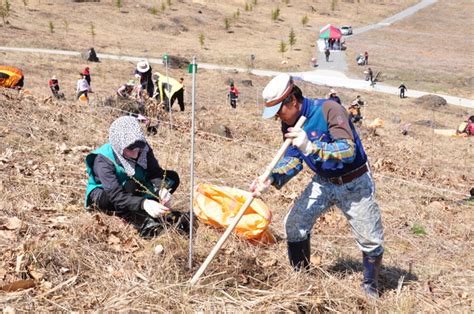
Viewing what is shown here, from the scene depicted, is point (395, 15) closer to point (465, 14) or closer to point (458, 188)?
point (465, 14)

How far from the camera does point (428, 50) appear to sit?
42094mm

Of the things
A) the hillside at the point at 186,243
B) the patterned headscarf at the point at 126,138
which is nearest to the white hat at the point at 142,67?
the hillside at the point at 186,243

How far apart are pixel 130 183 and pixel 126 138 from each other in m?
0.41

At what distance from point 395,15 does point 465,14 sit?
8.74 m

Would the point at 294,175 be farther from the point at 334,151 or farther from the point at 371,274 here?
the point at 371,274

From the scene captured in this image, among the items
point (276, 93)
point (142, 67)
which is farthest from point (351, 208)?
point (142, 67)

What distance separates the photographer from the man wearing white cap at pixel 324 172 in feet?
9.77

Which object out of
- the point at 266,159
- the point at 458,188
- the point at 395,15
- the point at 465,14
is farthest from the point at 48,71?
the point at 465,14

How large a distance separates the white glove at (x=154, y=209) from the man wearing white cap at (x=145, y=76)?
7247mm

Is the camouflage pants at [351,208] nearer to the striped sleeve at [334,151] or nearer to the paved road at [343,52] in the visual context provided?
the striped sleeve at [334,151]

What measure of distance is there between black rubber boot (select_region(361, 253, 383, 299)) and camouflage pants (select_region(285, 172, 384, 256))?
0.05 meters

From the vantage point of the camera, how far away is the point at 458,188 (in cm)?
810

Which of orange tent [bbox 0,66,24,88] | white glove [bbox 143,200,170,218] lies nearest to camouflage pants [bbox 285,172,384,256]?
white glove [bbox 143,200,170,218]

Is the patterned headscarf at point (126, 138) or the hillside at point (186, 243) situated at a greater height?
the patterned headscarf at point (126, 138)
